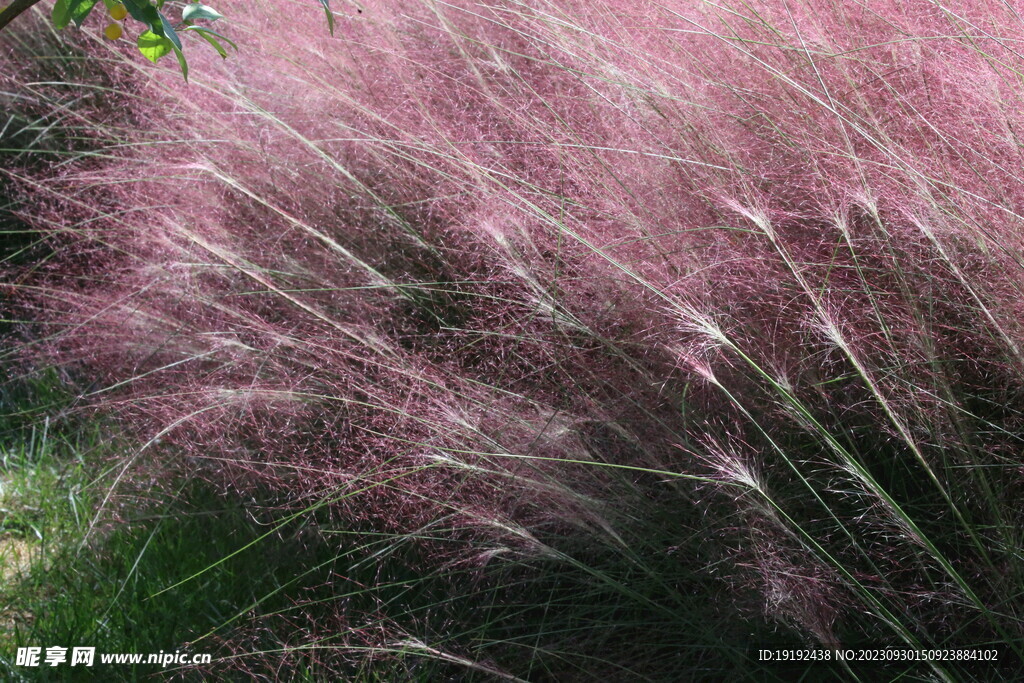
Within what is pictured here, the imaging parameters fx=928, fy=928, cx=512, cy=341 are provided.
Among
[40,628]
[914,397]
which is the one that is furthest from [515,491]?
[40,628]

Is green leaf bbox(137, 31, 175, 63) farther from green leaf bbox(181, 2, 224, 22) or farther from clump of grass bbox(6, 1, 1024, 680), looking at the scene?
clump of grass bbox(6, 1, 1024, 680)

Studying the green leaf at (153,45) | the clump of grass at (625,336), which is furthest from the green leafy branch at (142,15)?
the clump of grass at (625,336)

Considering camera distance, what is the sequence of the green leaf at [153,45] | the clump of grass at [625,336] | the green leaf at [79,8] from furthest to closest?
the clump of grass at [625,336], the green leaf at [153,45], the green leaf at [79,8]

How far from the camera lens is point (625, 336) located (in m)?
1.64

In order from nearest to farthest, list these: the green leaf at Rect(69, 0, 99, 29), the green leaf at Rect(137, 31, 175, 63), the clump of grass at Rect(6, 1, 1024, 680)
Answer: the green leaf at Rect(69, 0, 99, 29), the green leaf at Rect(137, 31, 175, 63), the clump of grass at Rect(6, 1, 1024, 680)

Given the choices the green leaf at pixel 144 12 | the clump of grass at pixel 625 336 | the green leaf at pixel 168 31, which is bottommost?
the clump of grass at pixel 625 336

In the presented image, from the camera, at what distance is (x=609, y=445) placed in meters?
1.56

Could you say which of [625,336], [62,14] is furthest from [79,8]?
[625,336]

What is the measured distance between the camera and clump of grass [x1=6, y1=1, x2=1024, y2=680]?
1.36m

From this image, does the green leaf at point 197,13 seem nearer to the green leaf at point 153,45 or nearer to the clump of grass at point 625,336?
the green leaf at point 153,45

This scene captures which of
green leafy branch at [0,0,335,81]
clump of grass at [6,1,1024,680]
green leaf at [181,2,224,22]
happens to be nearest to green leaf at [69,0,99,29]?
green leafy branch at [0,0,335,81]

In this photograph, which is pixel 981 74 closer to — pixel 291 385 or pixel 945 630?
pixel 945 630

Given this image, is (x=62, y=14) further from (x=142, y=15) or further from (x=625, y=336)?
(x=625, y=336)

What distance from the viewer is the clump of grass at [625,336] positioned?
4.47 feet
